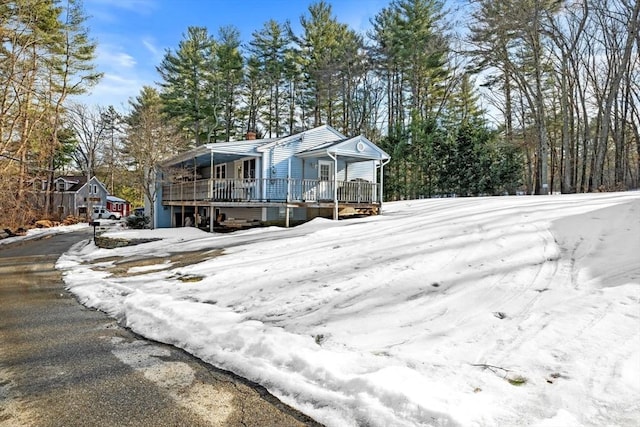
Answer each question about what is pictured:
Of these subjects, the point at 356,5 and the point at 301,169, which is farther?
the point at 356,5

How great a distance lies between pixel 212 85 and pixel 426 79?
17243 mm

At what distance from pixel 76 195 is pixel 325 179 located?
29298 millimetres

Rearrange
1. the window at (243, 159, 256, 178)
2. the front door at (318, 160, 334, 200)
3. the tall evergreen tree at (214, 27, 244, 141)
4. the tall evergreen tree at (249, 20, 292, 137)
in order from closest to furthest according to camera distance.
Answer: the front door at (318, 160, 334, 200)
the window at (243, 159, 256, 178)
the tall evergreen tree at (249, 20, 292, 137)
the tall evergreen tree at (214, 27, 244, 141)

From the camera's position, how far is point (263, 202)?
14578 mm

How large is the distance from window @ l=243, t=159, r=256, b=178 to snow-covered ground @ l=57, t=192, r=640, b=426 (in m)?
8.69

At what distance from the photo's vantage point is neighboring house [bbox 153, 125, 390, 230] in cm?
1478

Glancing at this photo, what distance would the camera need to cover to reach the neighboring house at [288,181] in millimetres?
14781

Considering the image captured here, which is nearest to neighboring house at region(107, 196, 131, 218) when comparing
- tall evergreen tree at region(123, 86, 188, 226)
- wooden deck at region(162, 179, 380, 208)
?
tall evergreen tree at region(123, 86, 188, 226)

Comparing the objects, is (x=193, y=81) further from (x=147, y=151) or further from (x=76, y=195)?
(x=76, y=195)

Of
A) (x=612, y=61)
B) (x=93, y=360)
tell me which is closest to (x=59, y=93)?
(x=93, y=360)

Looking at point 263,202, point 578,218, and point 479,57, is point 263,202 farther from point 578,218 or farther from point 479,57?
point 479,57

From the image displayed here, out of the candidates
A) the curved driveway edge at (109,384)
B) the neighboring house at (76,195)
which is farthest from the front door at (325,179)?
the neighboring house at (76,195)

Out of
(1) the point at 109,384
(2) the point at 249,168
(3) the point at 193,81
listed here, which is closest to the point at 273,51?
(3) the point at 193,81

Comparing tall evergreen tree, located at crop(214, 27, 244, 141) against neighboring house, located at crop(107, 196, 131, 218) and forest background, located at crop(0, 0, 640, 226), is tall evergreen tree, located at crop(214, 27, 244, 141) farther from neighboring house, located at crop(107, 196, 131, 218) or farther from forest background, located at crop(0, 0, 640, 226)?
neighboring house, located at crop(107, 196, 131, 218)
